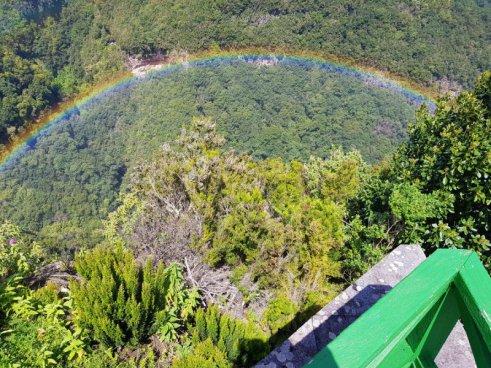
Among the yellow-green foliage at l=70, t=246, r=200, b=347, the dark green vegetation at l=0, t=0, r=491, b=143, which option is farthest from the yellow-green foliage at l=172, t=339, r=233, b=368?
the dark green vegetation at l=0, t=0, r=491, b=143

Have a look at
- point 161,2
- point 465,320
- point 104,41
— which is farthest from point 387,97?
point 465,320

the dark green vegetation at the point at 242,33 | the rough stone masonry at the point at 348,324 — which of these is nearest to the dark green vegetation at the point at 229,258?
the rough stone masonry at the point at 348,324

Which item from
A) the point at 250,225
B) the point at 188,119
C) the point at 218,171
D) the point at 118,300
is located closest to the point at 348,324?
the point at 118,300

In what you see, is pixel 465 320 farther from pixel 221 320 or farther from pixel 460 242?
pixel 460 242

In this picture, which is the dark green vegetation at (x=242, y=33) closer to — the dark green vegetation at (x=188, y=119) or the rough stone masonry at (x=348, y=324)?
the dark green vegetation at (x=188, y=119)

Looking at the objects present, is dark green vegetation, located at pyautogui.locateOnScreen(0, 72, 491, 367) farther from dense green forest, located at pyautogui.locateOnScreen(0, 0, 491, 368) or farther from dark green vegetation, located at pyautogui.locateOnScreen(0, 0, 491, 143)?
dark green vegetation, located at pyautogui.locateOnScreen(0, 0, 491, 143)

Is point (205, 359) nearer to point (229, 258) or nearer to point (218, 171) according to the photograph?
point (229, 258)

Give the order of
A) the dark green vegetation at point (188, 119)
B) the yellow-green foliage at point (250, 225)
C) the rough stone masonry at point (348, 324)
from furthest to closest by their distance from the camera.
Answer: the dark green vegetation at point (188, 119)
the yellow-green foliage at point (250, 225)
the rough stone masonry at point (348, 324)
